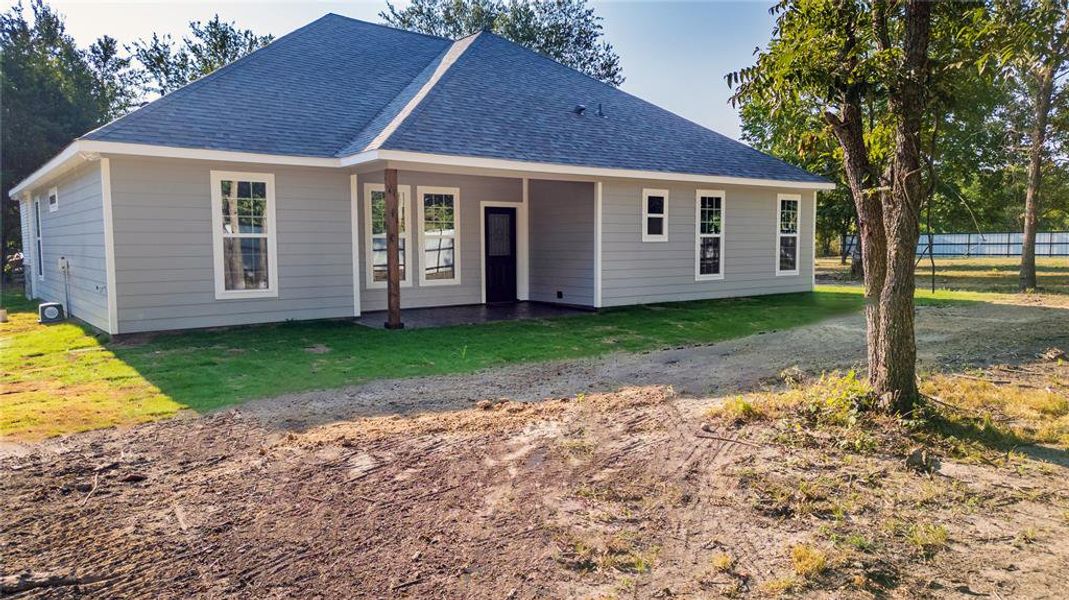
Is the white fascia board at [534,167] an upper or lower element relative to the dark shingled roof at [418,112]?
lower

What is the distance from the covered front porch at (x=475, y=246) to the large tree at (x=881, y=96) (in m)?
6.65

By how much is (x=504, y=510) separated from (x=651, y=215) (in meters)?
10.2

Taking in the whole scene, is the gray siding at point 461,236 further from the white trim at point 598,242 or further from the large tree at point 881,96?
the large tree at point 881,96

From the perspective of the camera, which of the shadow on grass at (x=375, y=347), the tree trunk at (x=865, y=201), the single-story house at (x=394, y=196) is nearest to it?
the tree trunk at (x=865, y=201)

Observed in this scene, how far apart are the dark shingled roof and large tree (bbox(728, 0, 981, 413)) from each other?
5826 millimetres

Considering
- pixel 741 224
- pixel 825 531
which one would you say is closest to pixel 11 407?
pixel 825 531

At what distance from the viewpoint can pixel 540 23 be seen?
1235 inches

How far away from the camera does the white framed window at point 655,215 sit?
42.2 feet

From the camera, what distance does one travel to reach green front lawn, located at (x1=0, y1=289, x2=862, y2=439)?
586 cm

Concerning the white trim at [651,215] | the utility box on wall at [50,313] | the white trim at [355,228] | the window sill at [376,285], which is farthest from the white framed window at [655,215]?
the utility box on wall at [50,313]

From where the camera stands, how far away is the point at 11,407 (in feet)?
18.8

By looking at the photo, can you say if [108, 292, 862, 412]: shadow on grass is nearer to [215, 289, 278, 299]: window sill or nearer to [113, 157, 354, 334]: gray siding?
[113, 157, 354, 334]: gray siding

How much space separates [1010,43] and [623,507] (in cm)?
378

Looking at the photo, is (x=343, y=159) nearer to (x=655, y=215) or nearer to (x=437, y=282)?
(x=437, y=282)
